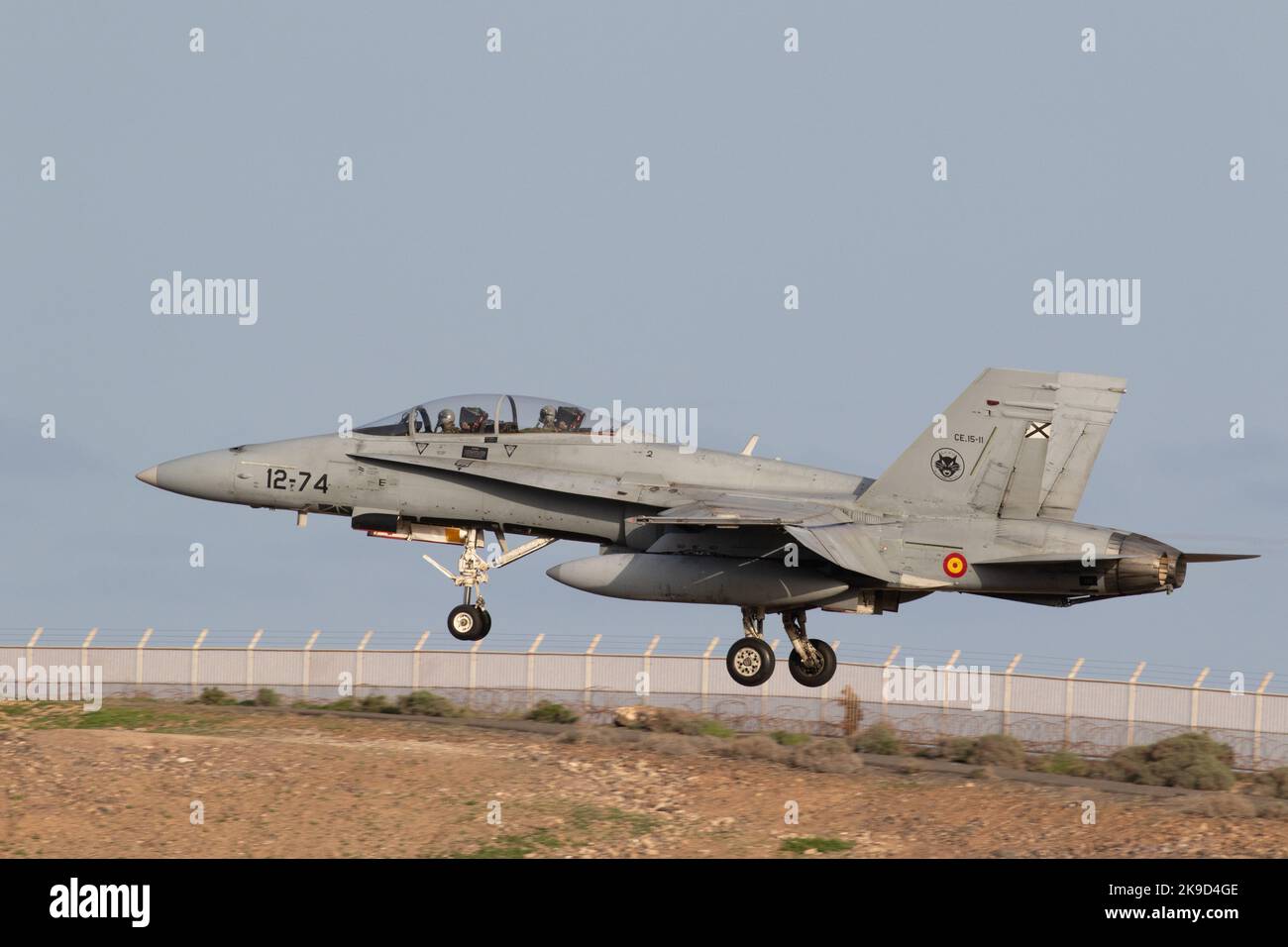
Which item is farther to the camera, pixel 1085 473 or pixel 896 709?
pixel 896 709

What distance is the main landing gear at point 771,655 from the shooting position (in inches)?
1086

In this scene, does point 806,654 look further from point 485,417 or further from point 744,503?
point 485,417

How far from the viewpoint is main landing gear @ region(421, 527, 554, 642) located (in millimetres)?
28219

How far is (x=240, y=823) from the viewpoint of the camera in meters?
26.7

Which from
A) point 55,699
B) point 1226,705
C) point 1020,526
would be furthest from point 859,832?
point 55,699

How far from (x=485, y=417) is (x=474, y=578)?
2.56 m

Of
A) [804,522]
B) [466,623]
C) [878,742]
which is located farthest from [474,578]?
[878,742]

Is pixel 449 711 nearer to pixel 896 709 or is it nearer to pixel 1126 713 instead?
pixel 896 709

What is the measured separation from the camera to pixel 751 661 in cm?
2761

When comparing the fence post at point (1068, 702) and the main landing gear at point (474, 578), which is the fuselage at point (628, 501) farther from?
the fence post at point (1068, 702)

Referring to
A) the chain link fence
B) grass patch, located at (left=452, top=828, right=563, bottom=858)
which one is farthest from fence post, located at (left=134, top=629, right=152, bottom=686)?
grass patch, located at (left=452, top=828, right=563, bottom=858)

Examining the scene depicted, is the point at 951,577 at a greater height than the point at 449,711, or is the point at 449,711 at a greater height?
the point at 951,577
